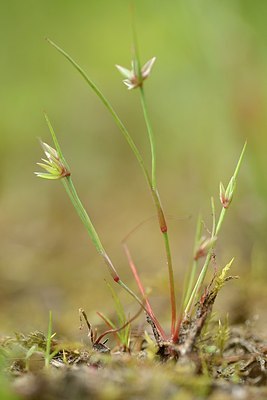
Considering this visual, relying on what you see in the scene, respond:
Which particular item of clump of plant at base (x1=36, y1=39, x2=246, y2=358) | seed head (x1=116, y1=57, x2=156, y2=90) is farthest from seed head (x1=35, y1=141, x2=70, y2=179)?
seed head (x1=116, y1=57, x2=156, y2=90)

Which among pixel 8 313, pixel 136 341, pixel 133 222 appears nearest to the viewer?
pixel 136 341

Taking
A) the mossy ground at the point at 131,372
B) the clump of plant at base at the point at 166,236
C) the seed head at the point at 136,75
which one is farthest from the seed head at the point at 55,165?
the mossy ground at the point at 131,372

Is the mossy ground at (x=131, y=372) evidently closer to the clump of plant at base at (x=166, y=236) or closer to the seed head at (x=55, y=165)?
the clump of plant at base at (x=166, y=236)

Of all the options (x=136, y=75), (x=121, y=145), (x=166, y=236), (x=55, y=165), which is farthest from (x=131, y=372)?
(x=121, y=145)

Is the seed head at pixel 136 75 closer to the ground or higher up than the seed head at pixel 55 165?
higher up

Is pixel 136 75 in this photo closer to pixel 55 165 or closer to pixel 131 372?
pixel 55 165

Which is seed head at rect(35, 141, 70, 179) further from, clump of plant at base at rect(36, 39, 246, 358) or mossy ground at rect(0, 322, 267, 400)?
mossy ground at rect(0, 322, 267, 400)

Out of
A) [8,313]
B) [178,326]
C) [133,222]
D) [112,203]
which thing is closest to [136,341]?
[178,326]

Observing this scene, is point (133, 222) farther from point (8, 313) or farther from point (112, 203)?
point (8, 313)
